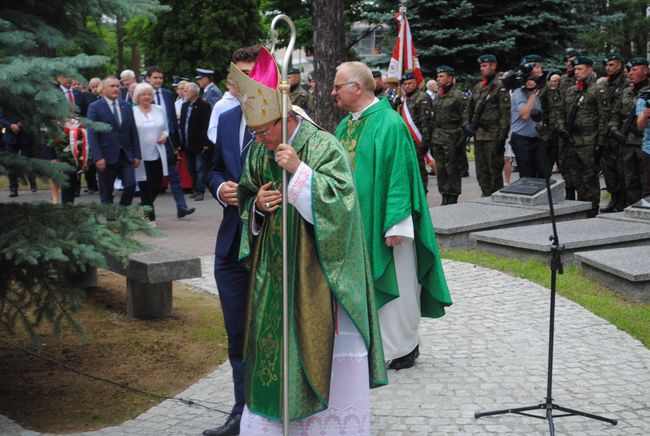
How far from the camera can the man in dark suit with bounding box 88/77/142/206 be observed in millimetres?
11625

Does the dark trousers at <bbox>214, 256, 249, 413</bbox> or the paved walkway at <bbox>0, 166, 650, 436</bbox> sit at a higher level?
the dark trousers at <bbox>214, 256, 249, 413</bbox>

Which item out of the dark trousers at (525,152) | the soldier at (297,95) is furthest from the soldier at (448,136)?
the soldier at (297,95)

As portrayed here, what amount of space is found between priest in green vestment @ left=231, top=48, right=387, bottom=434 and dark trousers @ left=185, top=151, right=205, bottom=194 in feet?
39.7

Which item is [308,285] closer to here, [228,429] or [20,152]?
[228,429]

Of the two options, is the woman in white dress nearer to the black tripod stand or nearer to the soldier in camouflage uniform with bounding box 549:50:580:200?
the soldier in camouflage uniform with bounding box 549:50:580:200

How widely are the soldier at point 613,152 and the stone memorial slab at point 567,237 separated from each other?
278 centimetres

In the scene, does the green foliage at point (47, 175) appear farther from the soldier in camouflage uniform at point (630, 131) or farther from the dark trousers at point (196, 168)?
the dark trousers at point (196, 168)

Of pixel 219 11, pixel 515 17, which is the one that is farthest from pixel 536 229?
pixel 219 11

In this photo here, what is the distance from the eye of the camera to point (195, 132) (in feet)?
52.5

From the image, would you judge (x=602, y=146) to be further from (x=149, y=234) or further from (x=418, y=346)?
(x=149, y=234)

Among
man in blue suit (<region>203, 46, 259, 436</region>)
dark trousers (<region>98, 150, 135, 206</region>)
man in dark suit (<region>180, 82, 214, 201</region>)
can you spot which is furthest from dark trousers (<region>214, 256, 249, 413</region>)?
man in dark suit (<region>180, 82, 214, 201</region>)

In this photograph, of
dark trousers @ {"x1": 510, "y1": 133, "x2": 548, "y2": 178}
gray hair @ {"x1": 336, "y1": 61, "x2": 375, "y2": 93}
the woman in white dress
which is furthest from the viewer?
dark trousers @ {"x1": 510, "y1": 133, "x2": 548, "y2": 178}

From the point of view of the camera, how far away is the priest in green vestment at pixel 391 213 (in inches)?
235

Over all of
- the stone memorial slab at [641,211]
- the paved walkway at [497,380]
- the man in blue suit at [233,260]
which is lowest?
the paved walkway at [497,380]
